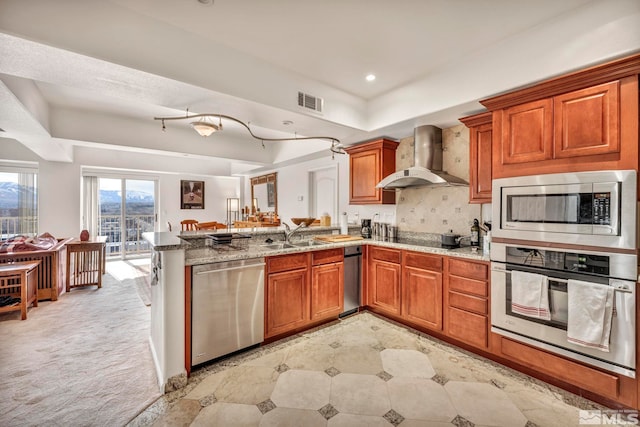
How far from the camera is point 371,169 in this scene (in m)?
3.88

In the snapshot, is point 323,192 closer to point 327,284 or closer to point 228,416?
point 327,284

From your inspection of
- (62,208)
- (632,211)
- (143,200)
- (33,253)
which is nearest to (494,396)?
(632,211)

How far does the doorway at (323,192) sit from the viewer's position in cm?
512

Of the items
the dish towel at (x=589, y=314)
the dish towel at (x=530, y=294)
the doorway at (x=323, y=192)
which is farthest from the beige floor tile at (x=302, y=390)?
the doorway at (x=323, y=192)

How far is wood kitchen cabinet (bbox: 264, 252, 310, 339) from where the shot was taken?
8.70 ft

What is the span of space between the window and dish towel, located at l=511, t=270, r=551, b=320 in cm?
797

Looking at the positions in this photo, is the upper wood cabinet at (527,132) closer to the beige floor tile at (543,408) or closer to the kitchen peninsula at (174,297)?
the kitchen peninsula at (174,297)

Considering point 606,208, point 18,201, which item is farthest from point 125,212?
point 606,208

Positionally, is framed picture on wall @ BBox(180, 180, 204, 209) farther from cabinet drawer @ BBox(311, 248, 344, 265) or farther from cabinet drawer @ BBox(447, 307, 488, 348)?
cabinet drawer @ BBox(447, 307, 488, 348)

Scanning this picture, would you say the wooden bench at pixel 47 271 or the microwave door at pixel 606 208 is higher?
the microwave door at pixel 606 208

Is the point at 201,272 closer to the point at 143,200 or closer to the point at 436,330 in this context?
the point at 436,330

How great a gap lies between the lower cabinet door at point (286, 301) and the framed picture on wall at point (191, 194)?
236 inches

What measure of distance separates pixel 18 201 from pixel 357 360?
7.11 meters

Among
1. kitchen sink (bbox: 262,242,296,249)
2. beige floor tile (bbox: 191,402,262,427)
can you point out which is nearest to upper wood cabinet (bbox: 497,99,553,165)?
kitchen sink (bbox: 262,242,296,249)
